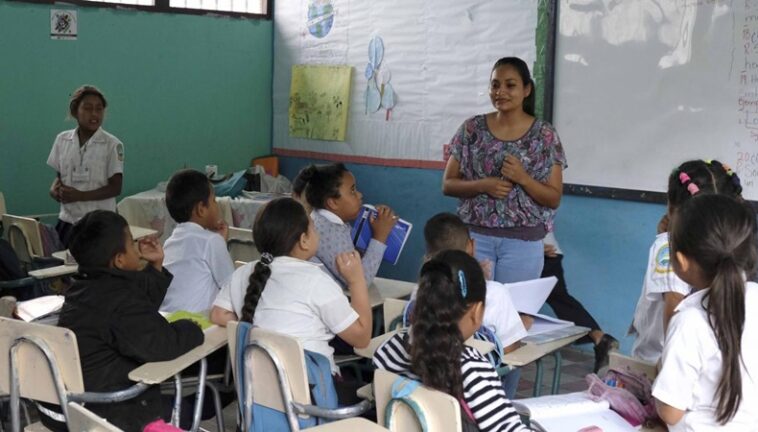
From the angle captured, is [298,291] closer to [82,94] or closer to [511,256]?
[511,256]

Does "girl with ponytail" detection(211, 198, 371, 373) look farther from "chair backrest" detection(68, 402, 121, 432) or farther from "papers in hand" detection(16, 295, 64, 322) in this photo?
"chair backrest" detection(68, 402, 121, 432)

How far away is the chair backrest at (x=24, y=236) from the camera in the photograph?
502 cm

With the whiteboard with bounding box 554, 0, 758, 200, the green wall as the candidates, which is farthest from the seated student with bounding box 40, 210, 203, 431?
the green wall

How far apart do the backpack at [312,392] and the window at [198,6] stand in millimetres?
3813

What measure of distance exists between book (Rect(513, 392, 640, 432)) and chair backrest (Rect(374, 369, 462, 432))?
277mm

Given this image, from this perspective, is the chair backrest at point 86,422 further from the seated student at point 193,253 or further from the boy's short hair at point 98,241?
the seated student at point 193,253


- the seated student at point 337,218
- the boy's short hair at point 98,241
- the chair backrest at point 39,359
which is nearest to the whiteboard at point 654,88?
the seated student at point 337,218

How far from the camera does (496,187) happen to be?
380 cm

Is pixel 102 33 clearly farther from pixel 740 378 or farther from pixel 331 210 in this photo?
pixel 740 378

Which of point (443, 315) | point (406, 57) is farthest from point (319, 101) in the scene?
point (443, 315)

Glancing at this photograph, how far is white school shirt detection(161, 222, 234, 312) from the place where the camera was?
11.9 ft

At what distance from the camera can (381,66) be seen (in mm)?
6270

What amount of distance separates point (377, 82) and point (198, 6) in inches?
53.5

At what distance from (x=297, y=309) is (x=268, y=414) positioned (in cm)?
32
